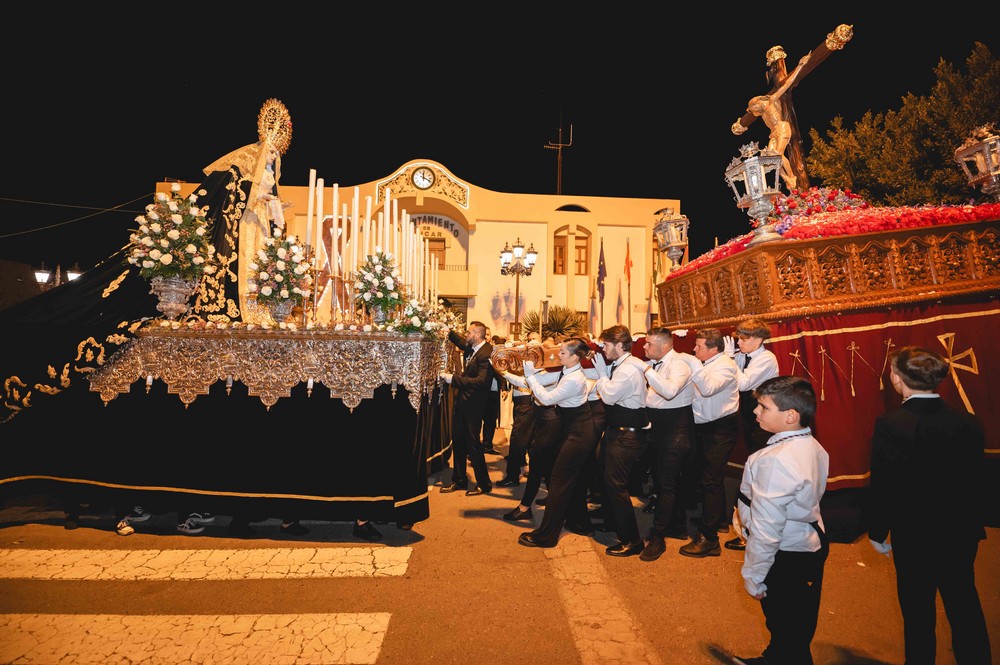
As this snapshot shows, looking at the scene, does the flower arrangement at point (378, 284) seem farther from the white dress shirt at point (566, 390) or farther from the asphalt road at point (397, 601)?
the asphalt road at point (397, 601)

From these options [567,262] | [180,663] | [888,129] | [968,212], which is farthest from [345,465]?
[567,262]

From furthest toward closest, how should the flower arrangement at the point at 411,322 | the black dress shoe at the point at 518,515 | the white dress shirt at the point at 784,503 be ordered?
the black dress shoe at the point at 518,515 → the flower arrangement at the point at 411,322 → the white dress shirt at the point at 784,503

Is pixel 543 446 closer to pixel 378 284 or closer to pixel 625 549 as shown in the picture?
pixel 625 549

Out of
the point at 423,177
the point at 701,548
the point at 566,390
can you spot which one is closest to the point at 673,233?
the point at 566,390

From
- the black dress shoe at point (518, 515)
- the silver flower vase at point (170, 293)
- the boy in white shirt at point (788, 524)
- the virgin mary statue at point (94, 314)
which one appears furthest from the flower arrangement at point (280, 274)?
the boy in white shirt at point (788, 524)

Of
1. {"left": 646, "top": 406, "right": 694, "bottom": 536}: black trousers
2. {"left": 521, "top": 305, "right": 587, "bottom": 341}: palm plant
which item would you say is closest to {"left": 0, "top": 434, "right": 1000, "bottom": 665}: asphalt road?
{"left": 646, "top": 406, "right": 694, "bottom": 536}: black trousers

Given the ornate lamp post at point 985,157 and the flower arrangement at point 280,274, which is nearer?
the flower arrangement at point 280,274

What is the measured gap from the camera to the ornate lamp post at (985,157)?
5.68 meters

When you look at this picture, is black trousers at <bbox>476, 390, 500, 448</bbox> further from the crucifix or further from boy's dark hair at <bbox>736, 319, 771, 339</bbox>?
the crucifix

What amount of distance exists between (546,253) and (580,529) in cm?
1753

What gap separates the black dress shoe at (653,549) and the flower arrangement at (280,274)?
3.95m

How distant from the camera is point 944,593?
8.08 ft

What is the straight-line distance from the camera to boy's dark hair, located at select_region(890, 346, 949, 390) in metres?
2.52

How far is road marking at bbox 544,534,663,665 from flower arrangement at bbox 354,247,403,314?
9.38 feet
